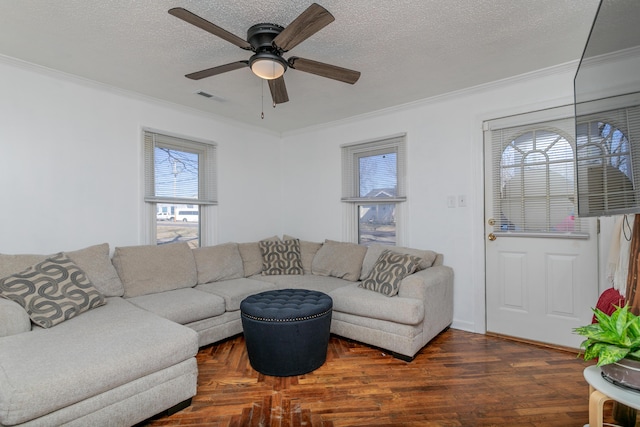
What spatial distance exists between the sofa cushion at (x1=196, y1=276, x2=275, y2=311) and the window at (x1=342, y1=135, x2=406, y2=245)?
4.74ft

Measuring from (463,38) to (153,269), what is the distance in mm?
3288

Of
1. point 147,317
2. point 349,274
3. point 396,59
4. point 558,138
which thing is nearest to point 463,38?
point 396,59

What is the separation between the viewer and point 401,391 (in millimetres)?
2137

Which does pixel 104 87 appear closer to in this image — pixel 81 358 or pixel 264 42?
pixel 264 42

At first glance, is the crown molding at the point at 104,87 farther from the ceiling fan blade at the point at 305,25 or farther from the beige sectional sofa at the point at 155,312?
the ceiling fan blade at the point at 305,25

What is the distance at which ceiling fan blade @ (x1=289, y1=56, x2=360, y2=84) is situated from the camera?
2.11 metres

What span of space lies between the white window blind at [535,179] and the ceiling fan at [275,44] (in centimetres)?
181

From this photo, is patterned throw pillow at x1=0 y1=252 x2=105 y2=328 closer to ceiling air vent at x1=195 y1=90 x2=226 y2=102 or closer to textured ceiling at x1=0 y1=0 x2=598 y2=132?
textured ceiling at x1=0 y1=0 x2=598 y2=132

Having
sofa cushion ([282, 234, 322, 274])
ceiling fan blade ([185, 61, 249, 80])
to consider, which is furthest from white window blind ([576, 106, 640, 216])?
sofa cushion ([282, 234, 322, 274])

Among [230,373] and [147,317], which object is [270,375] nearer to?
[230,373]

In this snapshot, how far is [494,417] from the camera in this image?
1.85 m

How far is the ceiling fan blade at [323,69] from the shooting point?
2105 millimetres

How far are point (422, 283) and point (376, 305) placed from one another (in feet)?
1.43

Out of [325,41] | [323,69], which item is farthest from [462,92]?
[323,69]
